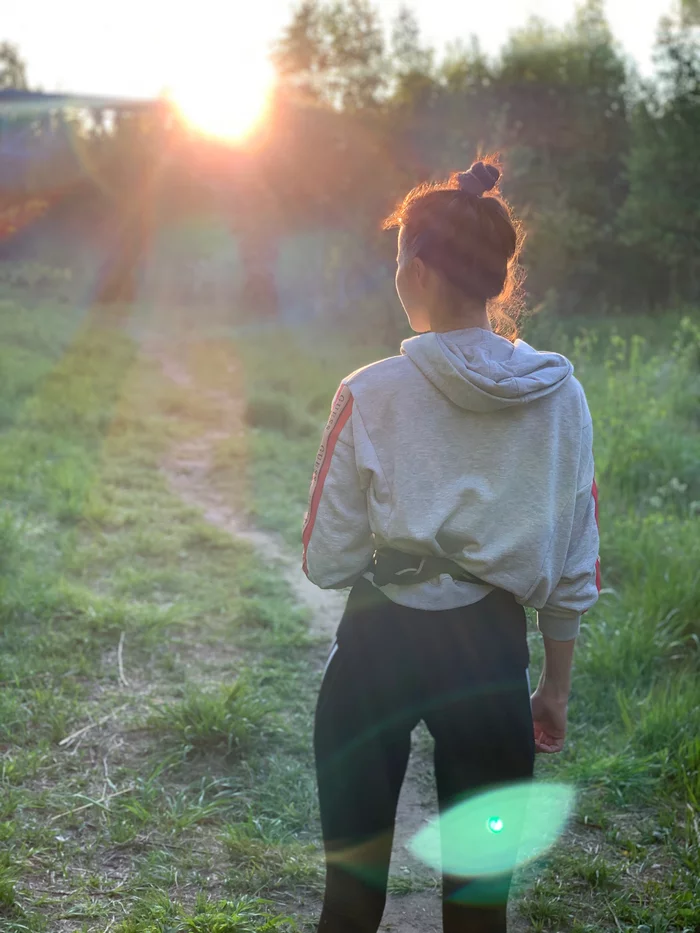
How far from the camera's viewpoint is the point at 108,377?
10.9 m

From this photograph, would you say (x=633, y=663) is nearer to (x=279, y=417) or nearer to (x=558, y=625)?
(x=558, y=625)

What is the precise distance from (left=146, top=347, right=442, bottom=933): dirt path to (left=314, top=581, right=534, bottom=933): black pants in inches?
37.3

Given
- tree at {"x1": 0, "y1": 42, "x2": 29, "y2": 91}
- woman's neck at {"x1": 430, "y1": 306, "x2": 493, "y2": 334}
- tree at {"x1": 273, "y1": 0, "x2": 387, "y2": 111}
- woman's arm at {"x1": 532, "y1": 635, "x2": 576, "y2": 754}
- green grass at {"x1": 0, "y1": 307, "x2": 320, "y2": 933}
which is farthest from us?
tree at {"x1": 0, "y1": 42, "x2": 29, "y2": 91}

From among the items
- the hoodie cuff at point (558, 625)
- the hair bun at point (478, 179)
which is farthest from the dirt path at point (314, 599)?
the hair bun at point (478, 179)

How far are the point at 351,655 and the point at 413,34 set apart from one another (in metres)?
37.1

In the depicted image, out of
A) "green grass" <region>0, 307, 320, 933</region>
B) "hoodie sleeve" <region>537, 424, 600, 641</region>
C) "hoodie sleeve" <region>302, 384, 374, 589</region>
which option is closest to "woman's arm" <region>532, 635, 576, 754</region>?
"hoodie sleeve" <region>537, 424, 600, 641</region>

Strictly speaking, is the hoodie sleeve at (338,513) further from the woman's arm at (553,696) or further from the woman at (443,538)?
the woman's arm at (553,696)

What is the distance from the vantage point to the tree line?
2205 centimetres

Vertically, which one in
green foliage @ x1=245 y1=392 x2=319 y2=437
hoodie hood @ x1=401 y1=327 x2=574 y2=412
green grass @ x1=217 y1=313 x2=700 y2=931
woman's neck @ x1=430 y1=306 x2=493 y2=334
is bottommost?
green foliage @ x1=245 y1=392 x2=319 y2=437

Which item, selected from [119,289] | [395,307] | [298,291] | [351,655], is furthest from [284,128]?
[351,655]

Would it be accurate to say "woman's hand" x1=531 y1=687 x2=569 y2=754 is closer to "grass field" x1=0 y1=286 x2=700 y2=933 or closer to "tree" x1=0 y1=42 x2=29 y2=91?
"grass field" x1=0 y1=286 x2=700 y2=933

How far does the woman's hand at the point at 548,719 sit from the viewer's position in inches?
69.2

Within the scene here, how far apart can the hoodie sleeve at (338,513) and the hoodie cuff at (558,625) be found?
379 mm

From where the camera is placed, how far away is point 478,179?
1.54m
